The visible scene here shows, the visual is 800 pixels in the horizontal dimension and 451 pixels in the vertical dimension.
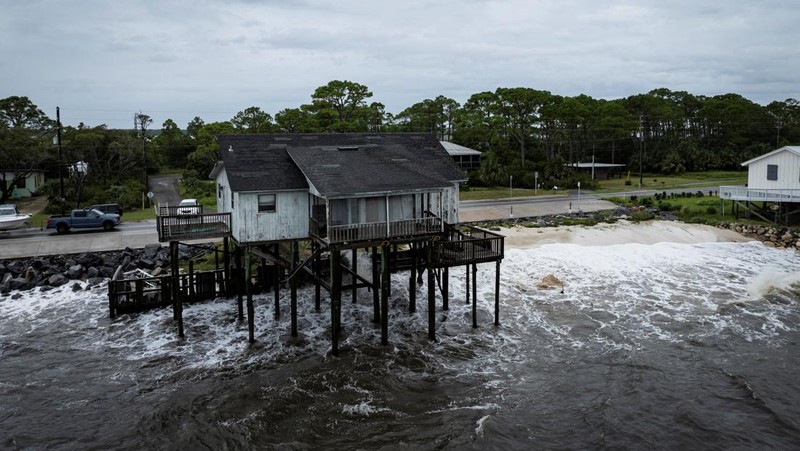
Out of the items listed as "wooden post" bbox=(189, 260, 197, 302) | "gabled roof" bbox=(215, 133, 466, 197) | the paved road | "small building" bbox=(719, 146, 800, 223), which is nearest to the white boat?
the paved road

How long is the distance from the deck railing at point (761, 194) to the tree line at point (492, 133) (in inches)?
939

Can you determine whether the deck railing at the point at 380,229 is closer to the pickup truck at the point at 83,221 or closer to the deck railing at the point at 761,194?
the pickup truck at the point at 83,221

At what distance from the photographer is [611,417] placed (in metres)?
19.2

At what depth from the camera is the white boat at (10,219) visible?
42.0 m

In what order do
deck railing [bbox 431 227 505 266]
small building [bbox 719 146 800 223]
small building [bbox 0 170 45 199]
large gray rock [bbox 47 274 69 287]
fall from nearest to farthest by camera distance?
deck railing [bbox 431 227 505 266] < large gray rock [bbox 47 274 69 287] < small building [bbox 719 146 800 223] < small building [bbox 0 170 45 199]

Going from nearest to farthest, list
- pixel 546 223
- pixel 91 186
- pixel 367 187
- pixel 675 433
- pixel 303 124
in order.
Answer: pixel 675 433 → pixel 367 187 → pixel 546 223 → pixel 91 186 → pixel 303 124

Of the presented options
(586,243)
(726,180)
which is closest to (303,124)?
(586,243)

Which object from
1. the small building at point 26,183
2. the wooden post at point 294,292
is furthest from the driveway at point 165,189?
the wooden post at point 294,292

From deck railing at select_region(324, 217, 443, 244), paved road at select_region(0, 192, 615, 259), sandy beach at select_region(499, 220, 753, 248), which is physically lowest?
sandy beach at select_region(499, 220, 753, 248)

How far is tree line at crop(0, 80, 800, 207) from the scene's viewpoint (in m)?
64.2

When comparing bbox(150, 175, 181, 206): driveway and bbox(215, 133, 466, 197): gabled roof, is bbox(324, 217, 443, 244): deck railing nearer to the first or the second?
bbox(215, 133, 466, 197): gabled roof

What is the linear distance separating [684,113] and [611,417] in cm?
10293

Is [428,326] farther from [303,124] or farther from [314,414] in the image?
[303,124]

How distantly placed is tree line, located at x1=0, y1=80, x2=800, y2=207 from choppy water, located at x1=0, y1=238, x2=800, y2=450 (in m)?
34.2
